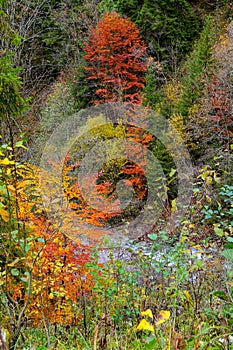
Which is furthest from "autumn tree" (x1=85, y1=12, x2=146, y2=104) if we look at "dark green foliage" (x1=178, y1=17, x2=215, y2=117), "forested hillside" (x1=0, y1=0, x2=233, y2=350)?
"dark green foliage" (x1=178, y1=17, x2=215, y2=117)

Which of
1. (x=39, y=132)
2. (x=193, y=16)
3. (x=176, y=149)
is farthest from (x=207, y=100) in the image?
(x=193, y=16)

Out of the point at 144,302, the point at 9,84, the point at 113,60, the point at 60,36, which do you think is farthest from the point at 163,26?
the point at 144,302

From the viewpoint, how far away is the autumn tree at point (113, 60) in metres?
15.3

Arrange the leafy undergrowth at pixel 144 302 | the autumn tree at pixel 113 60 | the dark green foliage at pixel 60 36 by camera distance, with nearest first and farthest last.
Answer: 1. the leafy undergrowth at pixel 144 302
2. the autumn tree at pixel 113 60
3. the dark green foliage at pixel 60 36

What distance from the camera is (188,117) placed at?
11875 millimetres

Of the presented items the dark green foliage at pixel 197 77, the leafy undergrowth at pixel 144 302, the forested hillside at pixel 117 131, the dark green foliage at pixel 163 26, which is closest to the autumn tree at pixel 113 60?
the forested hillside at pixel 117 131

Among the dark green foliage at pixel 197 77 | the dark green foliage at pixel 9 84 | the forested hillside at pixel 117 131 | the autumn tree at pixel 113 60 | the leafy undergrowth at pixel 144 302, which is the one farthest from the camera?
the autumn tree at pixel 113 60

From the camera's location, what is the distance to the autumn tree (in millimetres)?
15266

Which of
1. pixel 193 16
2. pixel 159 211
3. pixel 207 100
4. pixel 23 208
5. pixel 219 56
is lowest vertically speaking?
pixel 159 211

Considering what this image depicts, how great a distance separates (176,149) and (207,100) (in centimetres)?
173

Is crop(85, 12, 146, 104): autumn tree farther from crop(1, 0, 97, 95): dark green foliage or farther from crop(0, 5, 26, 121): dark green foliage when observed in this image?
crop(0, 5, 26, 121): dark green foliage

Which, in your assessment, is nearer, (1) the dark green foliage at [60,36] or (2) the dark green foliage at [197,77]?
(2) the dark green foliage at [197,77]

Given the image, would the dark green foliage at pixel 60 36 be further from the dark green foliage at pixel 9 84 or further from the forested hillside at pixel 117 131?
the dark green foliage at pixel 9 84

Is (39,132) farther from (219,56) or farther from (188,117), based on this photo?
(219,56)
